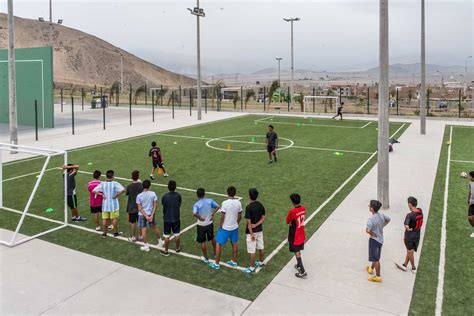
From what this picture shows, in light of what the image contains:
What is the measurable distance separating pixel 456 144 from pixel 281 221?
16947 millimetres

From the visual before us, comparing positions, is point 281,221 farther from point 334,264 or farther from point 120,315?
point 120,315

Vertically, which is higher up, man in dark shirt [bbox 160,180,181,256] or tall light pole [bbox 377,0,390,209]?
tall light pole [bbox 377,0,390,209]

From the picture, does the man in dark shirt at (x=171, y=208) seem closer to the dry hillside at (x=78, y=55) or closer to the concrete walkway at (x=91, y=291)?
the concrete walkway at (x=91, y=291)

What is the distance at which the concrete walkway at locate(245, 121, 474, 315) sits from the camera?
23.6 ft

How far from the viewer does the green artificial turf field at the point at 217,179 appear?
892 cm

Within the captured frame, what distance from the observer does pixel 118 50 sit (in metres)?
198

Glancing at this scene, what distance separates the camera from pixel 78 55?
170375 mm

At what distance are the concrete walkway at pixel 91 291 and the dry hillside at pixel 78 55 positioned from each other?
15193 centimetres

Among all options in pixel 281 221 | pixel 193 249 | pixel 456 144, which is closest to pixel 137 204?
pixel 193 249

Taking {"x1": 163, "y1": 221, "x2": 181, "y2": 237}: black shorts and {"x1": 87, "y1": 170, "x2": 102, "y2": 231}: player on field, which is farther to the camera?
{"x1": 87, "y1": 170, "x2": 102, "y2": 231}: player on field

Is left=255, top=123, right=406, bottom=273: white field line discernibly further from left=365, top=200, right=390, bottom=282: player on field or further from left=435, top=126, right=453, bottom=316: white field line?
left=435, top=126, right=453, bottom=316: white field line

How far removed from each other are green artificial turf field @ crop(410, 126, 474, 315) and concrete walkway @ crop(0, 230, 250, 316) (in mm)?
3180

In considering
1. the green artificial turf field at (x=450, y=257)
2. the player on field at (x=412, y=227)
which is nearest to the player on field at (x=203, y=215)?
the player on field at (x=412, y=227)

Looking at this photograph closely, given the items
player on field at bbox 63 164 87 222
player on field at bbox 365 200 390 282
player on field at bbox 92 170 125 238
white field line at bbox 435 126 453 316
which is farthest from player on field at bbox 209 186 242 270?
player on field at bbox 63 164 87 222
